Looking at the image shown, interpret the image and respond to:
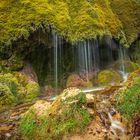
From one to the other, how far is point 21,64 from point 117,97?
747 cm

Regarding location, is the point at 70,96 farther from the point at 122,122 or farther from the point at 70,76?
the point at 70,76

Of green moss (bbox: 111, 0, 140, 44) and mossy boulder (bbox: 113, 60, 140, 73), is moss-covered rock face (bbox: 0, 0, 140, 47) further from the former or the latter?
green moss (bbox: 111, 0, 140, 44)

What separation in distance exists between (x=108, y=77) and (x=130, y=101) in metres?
8.14

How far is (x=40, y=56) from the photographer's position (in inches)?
618

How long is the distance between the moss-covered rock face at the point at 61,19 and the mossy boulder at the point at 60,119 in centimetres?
753

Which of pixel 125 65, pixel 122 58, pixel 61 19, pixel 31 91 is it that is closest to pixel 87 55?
pixel 61 19

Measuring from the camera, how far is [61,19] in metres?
15.2

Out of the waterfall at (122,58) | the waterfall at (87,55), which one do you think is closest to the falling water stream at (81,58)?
the waterfall at (87,55)

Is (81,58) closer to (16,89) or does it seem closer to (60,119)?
(16,89)

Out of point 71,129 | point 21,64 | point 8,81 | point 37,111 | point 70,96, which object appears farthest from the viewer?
point 21,64

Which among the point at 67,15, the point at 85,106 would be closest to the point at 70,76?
the point at 67,15

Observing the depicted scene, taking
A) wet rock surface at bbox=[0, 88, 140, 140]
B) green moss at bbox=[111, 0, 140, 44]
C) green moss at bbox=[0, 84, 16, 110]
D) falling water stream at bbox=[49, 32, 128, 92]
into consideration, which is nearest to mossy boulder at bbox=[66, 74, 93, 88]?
falling water stream at bbox=[49, 32, 128, 92]

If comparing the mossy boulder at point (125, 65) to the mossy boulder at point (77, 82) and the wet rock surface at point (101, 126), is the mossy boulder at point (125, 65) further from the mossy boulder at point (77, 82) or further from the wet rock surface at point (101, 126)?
the wet rock surface at point (101, 126)

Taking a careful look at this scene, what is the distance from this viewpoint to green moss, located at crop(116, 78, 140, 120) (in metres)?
7.33
